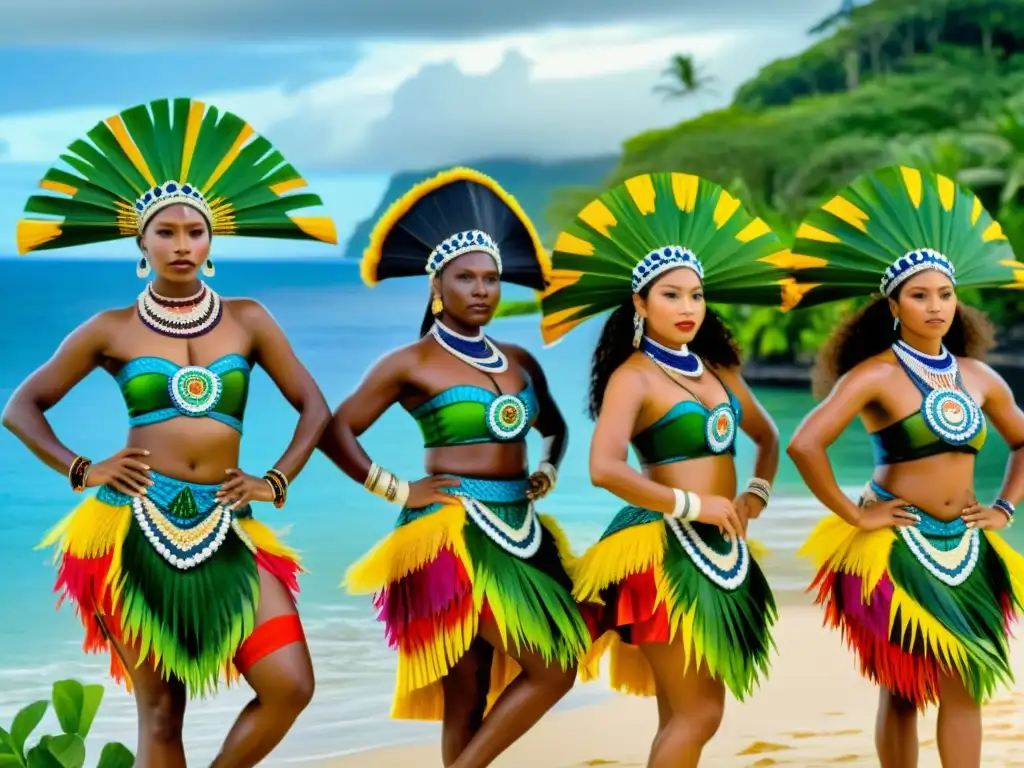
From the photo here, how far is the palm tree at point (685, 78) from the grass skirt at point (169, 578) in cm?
2532

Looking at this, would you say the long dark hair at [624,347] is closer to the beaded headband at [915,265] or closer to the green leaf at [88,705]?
the beaded headband at [915,265]

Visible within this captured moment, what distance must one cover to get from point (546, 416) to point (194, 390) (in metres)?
0.98

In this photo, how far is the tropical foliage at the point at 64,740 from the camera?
4379 millimetres

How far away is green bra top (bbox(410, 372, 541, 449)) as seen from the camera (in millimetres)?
4422

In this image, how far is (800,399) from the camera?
18.5 meters

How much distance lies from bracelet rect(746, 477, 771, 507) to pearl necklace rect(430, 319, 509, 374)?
71cm

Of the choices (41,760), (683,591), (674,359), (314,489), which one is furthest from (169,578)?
(314,489)

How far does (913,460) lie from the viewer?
444 cm

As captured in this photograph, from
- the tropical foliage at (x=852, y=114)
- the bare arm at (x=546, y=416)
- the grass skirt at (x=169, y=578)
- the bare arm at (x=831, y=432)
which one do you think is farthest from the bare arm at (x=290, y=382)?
the tropical foliage at (x=852, y=114)

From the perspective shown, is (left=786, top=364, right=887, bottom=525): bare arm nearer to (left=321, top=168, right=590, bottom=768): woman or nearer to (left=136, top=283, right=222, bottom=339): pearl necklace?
(left=321, top=168, right=590, bottom=768): woman

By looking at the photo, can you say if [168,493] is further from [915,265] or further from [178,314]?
[915,265]

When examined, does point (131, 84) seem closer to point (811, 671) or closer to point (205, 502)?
point (811, 671)

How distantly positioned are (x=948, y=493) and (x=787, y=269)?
72 cm

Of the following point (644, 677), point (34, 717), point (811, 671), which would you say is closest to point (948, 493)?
point (644, 677)
